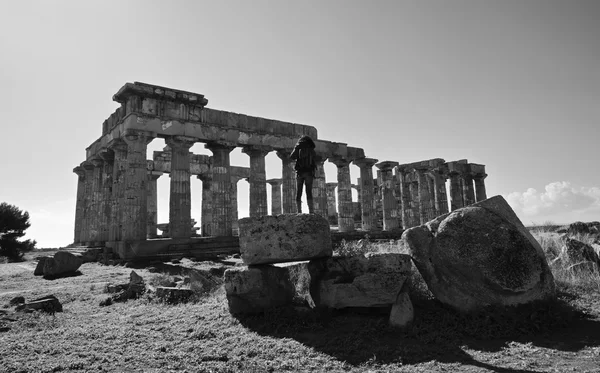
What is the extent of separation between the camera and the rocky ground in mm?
4051

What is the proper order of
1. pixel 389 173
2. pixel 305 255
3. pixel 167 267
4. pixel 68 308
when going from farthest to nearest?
pixel 389 173 < pixel 167 267 < pixel 68 308 < pixel 305 255

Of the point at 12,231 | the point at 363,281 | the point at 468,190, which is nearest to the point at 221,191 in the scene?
the point at 363,281

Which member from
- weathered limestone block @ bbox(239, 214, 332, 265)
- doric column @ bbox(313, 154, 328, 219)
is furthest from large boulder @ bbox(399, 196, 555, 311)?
doric column @ bbox(313, 154, 328, 219)

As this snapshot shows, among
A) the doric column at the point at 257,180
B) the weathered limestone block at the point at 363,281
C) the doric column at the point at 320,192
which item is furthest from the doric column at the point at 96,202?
the weathered limestone block at the point at 363,281

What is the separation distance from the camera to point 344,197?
24.6m

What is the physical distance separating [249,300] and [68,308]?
163 inches

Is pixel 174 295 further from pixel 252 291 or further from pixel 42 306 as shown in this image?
pixel 252 291

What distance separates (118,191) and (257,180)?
6.99m

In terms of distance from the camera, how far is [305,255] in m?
5.88

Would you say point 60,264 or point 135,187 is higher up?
point 135,187

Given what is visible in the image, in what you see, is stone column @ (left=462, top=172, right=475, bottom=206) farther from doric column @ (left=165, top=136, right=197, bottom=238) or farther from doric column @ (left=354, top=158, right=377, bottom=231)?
doric column @ (left=165, top=136, right=197, bottom=238)

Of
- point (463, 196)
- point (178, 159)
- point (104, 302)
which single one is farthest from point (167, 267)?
point (463, 196)

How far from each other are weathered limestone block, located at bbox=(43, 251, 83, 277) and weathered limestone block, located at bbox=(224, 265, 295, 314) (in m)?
9.35

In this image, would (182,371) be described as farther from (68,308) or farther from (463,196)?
(463,196)
